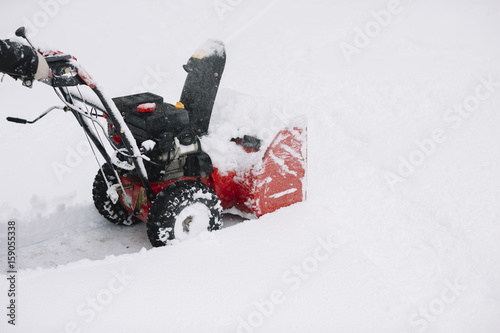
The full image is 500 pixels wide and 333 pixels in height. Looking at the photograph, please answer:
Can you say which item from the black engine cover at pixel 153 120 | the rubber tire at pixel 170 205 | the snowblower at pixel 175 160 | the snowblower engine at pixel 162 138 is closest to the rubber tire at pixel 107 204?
the snowblower at pixel 175 160

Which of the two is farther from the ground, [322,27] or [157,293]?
[322,27]

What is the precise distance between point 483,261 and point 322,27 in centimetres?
→ 547

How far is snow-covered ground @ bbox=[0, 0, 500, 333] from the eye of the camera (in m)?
2.80

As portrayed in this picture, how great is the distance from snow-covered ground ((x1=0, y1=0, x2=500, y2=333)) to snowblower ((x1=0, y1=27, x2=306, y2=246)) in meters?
0.15

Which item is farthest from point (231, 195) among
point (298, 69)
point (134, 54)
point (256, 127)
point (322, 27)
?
point (322, 27)

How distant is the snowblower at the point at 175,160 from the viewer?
3.12m

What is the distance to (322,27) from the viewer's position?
8.06 m

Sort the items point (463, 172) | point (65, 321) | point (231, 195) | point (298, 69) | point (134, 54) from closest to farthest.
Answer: point (65, 321) < point (231, 195) < point (463, 172) < point (298, 69) < point (134, 54)

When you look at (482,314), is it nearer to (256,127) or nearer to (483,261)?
(483,261)

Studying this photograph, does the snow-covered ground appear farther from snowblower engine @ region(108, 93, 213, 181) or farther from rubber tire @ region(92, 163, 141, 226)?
snowblower engine @ region(108, 93, 213, 181)

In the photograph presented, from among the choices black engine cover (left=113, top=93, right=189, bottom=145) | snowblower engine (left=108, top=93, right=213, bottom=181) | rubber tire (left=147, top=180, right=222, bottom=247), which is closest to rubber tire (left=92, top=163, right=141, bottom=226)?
snowblower engine (left=108, top=93, right=213, bottom=181)

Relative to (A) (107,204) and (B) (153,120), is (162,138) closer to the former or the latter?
(B) (153,120)

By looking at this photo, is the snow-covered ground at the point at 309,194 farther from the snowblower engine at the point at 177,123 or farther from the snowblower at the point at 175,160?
the snowblower engine at the point at 177,123

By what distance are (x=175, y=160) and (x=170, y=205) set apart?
421mm
